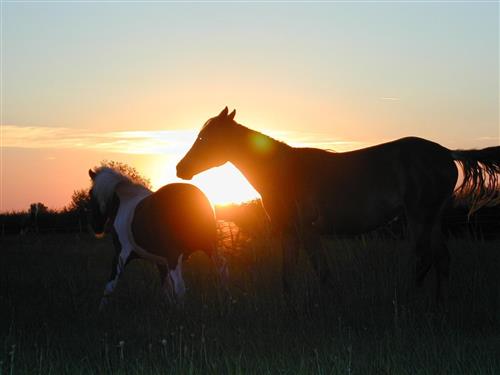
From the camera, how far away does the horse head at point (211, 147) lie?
9.01m

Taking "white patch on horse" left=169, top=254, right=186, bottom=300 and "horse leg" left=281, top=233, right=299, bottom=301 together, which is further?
"white patch on horse" left=169, top=254, right=186, bottom=300

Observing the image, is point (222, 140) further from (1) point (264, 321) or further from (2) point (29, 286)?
(2) point (29, 286)

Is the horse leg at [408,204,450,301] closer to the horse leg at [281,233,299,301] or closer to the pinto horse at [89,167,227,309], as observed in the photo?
the horse leg at [281,233,299,301]

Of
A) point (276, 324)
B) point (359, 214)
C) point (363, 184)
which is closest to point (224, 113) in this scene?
point (363, 184)

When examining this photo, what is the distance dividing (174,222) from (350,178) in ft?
8.51

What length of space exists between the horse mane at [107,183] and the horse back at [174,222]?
72 cm

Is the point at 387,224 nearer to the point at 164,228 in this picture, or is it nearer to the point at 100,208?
the point at 164,228

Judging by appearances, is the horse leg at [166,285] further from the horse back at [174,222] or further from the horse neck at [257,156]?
the horse neck at [257,156]

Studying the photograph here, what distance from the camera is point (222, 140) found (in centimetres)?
908

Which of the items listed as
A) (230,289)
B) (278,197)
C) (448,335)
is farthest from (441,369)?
(278,197)

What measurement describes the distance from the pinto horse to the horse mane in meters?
0.18

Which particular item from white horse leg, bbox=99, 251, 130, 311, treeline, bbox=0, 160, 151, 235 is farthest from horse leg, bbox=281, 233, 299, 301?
treeline, bbox=0, 160, 151, 235

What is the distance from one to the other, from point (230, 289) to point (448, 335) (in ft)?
9.15

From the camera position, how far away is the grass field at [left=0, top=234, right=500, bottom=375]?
5723 mm
